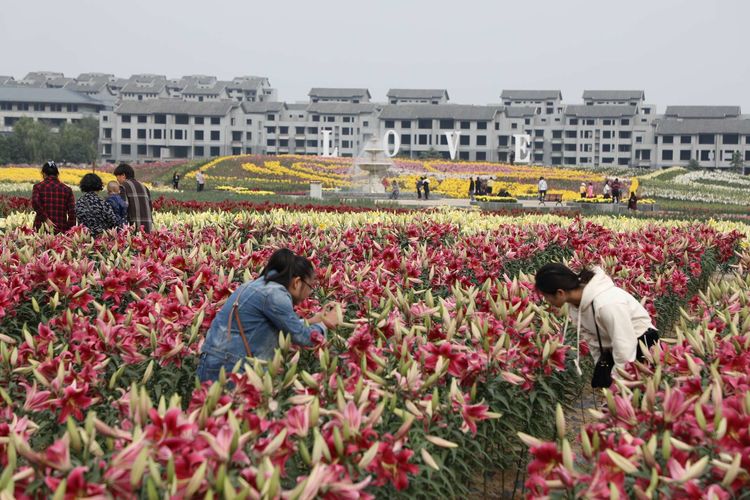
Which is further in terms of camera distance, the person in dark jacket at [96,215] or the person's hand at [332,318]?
the person in dark jacket at [96,215]

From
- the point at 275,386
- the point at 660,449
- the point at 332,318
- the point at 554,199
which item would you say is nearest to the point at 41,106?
the point at 554,199

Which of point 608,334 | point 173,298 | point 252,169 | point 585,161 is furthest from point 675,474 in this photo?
point 585,161

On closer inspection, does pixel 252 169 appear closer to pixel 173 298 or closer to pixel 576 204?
pixel 576 204

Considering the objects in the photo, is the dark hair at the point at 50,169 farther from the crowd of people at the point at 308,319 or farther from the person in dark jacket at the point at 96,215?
the crowd of people at the point at 308,319

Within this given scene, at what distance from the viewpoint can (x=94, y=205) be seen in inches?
356

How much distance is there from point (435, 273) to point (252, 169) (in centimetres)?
4328

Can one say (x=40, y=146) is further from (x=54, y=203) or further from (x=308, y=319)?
(x=308, y=319)

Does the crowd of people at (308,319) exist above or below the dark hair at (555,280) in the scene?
below

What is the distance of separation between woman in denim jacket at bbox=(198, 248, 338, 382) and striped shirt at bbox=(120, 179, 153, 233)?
5.06 metres

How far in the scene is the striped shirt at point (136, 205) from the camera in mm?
9203

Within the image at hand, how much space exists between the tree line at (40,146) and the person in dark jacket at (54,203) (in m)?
57.4

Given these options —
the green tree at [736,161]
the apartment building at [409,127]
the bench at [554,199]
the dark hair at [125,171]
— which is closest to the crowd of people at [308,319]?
the dark hair at [125,171]

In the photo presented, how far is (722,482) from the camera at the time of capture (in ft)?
9.04

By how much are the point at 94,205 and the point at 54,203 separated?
620 millimetres
